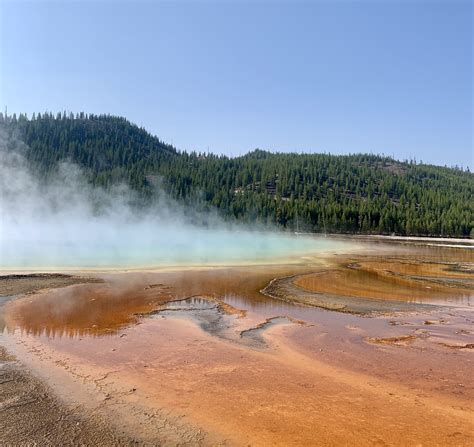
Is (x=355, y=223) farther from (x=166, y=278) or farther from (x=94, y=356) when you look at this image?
(x=94, y=356)

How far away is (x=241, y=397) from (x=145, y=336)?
531 centimetres

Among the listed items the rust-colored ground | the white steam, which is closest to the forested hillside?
the white steam

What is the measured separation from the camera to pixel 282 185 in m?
147

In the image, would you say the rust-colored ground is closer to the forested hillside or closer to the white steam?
the white steam

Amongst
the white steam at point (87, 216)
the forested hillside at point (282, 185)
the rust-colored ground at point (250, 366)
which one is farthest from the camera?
the forested hillside at point (282, 185)

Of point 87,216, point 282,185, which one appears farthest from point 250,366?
point 282,185

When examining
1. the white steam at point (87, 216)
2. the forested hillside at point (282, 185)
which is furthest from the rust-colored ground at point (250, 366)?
the forested hillside at point (282, 185)

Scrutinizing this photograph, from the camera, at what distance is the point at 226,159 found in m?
189

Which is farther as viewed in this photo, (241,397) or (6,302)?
(6,302)

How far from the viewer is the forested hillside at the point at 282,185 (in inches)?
4156

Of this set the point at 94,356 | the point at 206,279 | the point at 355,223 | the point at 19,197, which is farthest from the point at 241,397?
the point at 19,197

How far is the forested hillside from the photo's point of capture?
105562 mm

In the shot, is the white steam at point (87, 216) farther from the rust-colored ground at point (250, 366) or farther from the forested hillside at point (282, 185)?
the rust-colored ground at point (250, 366)

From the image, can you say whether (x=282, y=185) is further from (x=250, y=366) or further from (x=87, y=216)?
(x=250, y=366)
